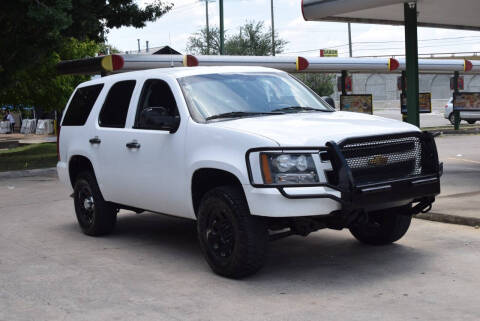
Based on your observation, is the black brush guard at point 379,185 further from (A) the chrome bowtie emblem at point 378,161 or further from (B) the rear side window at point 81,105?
(B) the rear side window at point 81,105

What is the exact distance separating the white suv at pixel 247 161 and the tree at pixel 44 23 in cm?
928

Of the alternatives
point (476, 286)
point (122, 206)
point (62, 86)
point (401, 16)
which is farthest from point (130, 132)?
point (62, 86)

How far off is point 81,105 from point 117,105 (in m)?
1.02

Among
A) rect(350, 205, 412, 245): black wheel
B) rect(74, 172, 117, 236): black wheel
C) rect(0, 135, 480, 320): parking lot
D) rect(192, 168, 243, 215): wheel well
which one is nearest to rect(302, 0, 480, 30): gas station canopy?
rect(0, 135, 480, 320): parking lot

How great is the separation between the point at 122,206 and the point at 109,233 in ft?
2.21

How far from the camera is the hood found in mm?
6262

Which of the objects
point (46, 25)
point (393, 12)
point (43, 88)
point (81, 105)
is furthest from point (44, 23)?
point (43, 88)

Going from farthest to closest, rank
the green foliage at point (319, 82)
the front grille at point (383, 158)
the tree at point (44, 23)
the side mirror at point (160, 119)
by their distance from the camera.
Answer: the green foliage at point (319, 82) < the tree at point (44, 23) < the side mirror at point (160, 119) < the front grille at point (383, 158)

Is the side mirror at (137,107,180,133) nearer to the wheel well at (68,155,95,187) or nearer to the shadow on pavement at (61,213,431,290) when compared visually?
the shadow on pavement at (61,213,431,290)

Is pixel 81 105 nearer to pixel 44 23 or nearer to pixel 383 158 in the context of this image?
pixel 383 158

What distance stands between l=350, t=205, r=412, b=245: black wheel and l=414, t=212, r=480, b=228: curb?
4.66 ft

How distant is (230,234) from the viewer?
6.56 m

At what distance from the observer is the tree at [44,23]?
1747cm

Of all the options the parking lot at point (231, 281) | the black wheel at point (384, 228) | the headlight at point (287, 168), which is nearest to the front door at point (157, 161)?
the parking lot at point (231, 281)
